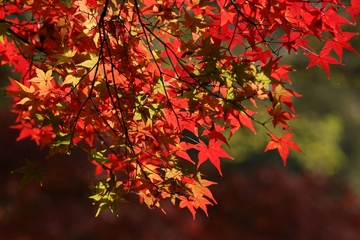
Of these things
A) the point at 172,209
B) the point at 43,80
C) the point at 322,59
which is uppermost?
the point at 43,80

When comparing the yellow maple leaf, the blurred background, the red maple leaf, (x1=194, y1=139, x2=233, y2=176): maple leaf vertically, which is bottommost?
the blurred background

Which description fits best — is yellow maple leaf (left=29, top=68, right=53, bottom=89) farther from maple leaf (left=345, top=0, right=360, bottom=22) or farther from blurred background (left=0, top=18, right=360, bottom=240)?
→ blurred background (left=0, top=18, right=360, bottom=240)

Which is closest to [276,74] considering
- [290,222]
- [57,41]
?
[57,41]

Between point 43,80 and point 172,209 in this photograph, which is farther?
point 172,209

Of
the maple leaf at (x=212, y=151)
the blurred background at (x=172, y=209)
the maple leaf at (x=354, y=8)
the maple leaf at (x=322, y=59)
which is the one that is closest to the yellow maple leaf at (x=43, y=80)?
the maple leaf at (x=212, y=151)

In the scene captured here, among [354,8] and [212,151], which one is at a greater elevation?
[354,8]

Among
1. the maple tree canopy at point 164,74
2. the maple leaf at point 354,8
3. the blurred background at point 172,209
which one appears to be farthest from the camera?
the blurred background at point 172,209

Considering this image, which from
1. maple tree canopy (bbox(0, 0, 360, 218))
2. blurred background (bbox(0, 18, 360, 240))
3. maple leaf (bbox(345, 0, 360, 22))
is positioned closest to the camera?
maple tree canopy (bbox(0, 0, 360, 218))

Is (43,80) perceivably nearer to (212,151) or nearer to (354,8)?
(212,151)

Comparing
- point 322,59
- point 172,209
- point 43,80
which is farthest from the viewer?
point 172,209

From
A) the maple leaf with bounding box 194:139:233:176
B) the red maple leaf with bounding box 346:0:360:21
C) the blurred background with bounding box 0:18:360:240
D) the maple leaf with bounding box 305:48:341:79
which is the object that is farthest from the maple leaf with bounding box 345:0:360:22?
the blurred background with bounding box 0:18:360:240

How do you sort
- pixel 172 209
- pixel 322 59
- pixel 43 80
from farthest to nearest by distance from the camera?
pixel 172 209 < pixel 322 59 < pixel 43 80

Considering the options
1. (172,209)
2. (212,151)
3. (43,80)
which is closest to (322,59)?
(212,151)

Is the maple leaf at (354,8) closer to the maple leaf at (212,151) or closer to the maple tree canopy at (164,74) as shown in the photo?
the maple tree canopy at (164,74)
